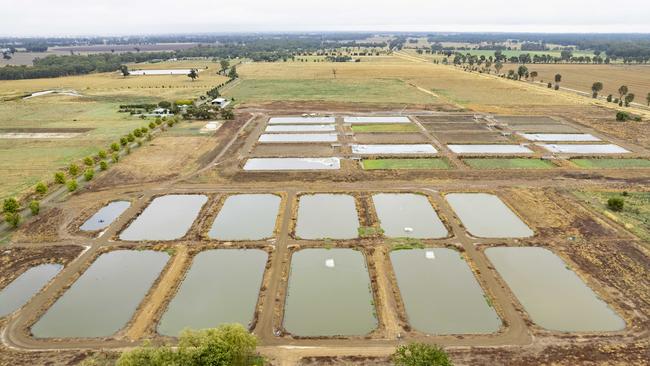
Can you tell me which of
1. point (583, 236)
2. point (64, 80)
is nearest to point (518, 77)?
point (583, 236)

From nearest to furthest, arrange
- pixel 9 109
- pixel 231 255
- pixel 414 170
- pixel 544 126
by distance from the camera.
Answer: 1. pixel 231 255
2. pixel 414 170
3. pixel 544 126
4. pixel 9 109

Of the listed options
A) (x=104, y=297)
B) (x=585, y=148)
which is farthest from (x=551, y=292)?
(x=585, y=148)

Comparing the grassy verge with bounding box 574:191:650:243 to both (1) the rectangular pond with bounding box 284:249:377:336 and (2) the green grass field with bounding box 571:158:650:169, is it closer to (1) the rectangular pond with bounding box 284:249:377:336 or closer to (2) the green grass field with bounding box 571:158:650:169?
(2) the green grass field with bounding box 571:158:650:169

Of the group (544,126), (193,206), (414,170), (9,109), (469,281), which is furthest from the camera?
(9,109)

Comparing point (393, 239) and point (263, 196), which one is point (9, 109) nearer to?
point (263, 196)

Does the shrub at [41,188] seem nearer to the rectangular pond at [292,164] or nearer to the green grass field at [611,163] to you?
the rectangular pond at [292,164]
